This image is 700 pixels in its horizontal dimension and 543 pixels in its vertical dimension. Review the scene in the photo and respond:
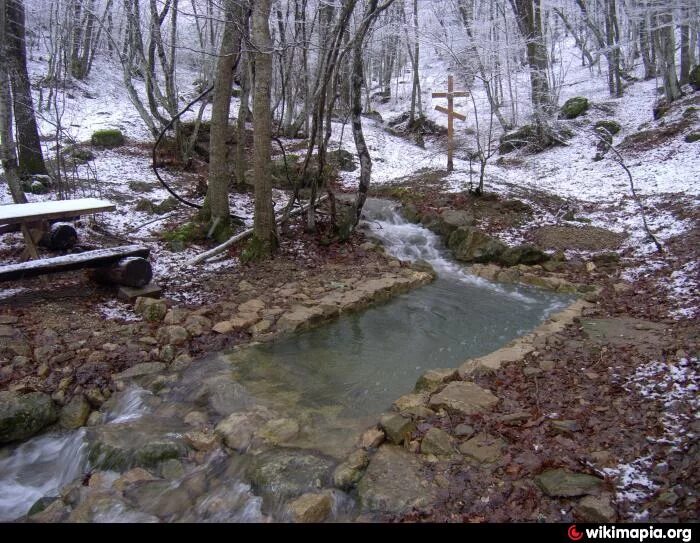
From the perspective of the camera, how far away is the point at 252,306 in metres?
6.39

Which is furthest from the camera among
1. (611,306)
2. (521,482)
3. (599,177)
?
(599,177)

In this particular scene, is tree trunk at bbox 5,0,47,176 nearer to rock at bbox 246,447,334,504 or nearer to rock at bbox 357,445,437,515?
rock at bbox 246,447,334,504

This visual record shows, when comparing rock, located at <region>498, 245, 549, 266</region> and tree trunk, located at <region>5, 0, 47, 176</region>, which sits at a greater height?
tree trunk, located at <region>5, 0, 47, 176</region>

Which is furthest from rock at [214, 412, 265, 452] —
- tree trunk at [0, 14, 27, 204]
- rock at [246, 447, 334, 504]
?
tree trunk at [0, 14, 27, 204]

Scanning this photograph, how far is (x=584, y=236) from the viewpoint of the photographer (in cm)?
934

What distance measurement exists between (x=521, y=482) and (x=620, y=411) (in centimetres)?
123

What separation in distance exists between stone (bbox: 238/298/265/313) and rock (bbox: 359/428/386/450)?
293cm

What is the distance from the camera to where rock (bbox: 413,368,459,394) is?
4.48 meters

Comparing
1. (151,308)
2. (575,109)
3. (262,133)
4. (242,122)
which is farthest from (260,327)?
(575,109)

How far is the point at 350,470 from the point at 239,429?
113cm

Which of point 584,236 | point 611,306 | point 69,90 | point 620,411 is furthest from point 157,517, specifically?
point 69,90

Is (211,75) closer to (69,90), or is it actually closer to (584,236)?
(69,90)

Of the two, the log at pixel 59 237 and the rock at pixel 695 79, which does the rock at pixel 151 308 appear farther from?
the rock at pixel 695 79
